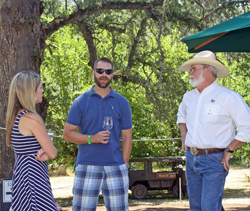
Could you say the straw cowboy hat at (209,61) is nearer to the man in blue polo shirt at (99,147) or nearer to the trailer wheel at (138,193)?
the man in blue polo shirt at (99,147)

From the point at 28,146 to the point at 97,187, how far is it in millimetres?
1009

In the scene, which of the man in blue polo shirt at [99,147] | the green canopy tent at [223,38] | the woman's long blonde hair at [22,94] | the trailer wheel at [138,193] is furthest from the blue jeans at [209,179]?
the trailer wheel at [138,193]

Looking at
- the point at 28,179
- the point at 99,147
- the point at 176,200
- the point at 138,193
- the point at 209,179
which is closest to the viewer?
the point at 28,179

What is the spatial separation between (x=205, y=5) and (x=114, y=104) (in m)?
5.57

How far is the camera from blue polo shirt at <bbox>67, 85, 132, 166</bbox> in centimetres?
365

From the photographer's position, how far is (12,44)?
751 cm

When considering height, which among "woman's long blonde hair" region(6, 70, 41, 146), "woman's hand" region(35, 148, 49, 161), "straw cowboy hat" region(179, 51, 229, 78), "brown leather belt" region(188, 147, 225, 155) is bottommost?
"brown leather belt" region(188, 147, 225, 155)

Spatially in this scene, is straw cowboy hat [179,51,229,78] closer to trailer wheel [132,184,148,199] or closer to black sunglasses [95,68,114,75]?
black sunglasses [95,68,114,75]

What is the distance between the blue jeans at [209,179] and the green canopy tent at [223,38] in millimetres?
1298

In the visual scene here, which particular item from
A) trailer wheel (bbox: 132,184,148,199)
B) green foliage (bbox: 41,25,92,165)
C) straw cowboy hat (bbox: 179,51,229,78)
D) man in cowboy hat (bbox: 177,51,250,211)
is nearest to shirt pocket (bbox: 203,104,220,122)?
man in cowboy hat (bbox: 177,51,250,211)

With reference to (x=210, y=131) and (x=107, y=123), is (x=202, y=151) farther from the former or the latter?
(x=107, y=123)

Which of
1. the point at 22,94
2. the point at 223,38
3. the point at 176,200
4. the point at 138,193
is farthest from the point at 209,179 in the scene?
the point at 138,193

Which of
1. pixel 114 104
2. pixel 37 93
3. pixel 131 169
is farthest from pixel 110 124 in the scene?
pixel 131 169

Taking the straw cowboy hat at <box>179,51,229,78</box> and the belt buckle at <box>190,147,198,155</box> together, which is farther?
the straw cowboy hat at <box>179,51,229,78</box>
